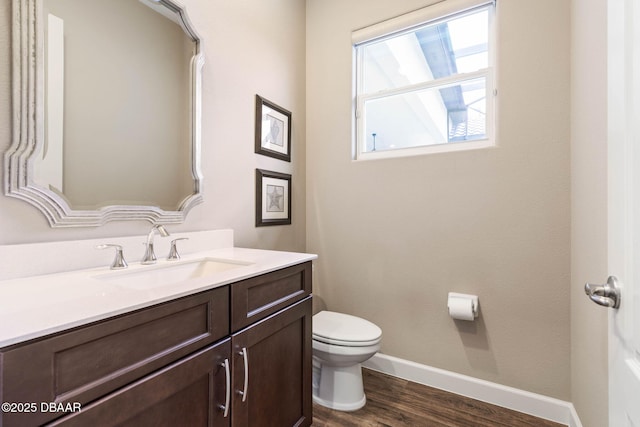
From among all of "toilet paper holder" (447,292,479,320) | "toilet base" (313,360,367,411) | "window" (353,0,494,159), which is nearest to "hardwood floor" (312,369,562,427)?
"toilet base" (313,360,367,411)

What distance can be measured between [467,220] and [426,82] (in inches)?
37.8

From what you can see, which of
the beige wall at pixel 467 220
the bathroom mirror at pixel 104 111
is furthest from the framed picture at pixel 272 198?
the bathroom mirror at pixel 104 111

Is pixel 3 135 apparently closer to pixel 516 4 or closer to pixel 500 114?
pixel 500 114

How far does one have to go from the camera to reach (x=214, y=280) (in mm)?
910

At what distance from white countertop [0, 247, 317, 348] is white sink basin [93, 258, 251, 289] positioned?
2 cm

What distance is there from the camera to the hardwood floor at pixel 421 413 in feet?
5.01

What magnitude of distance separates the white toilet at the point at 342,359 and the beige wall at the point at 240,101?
734mm

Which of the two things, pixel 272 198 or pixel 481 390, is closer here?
pixel 481 390

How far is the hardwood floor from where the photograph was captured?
60.2 inches

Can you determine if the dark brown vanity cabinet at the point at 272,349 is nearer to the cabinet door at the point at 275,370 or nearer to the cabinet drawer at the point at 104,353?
the cabinet door at the point at 275,370

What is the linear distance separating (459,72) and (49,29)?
2049 mm

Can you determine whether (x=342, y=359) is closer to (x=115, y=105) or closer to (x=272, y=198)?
(x=272, y=198)

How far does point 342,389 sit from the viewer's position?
165 cm

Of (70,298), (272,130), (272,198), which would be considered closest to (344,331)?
(272,198)
